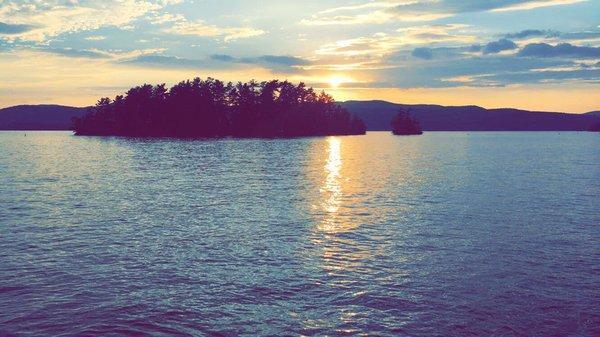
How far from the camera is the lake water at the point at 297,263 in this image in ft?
61.6

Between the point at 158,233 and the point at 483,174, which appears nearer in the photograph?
the point at 158,233

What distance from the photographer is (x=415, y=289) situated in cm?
2264

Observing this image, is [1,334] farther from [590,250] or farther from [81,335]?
[590,250]

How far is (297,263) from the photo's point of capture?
2662 cm

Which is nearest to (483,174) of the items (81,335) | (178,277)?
(178,277)

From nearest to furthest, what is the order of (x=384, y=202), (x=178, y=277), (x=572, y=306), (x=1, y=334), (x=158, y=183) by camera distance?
(x=1, y=334)
(x=572, y=306)
(x=178, y=277)
(x=384, y=202)
(x=158, y=183)

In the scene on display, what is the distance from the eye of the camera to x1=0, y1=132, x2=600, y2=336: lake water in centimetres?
1878

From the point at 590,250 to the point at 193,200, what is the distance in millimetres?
35702

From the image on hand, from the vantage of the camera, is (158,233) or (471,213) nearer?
(158,233)

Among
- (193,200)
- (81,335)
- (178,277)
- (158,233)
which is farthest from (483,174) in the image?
(81,335)

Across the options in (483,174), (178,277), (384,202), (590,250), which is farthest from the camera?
(483,174)

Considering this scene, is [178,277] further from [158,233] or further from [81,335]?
[158,233]

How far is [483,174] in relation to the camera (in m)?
80.6

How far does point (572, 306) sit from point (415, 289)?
6.62m
